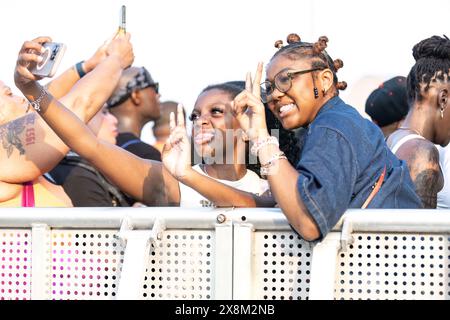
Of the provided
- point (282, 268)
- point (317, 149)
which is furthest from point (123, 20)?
point (282, 268)

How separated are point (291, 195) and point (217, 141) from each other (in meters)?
1.36

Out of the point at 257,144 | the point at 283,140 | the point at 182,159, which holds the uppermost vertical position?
the point at 257,144

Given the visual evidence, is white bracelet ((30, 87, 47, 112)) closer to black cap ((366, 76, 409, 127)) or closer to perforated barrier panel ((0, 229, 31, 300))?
perforated barrier panel ((0, 229, 31, 300))

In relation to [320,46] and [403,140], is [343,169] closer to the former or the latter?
[320,46]

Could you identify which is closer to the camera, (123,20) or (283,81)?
(283,81)

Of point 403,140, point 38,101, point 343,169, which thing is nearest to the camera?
point 343,169

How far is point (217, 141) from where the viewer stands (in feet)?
14.5

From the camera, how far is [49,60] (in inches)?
144

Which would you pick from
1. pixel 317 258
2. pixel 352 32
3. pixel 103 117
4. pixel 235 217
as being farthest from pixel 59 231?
pixel 352 32

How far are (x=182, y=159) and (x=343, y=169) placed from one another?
2.14 ft

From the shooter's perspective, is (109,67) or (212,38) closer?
(109,67)
